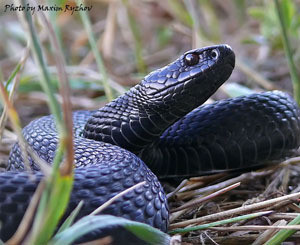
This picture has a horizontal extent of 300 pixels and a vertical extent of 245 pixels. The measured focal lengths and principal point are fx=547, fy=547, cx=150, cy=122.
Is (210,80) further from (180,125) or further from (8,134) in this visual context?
(8,134)

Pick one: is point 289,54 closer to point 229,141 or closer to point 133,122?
point 229,141

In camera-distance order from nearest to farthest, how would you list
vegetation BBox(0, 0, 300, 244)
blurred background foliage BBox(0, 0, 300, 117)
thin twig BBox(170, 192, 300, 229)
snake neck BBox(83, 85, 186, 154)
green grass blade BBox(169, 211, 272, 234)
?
vegetation BBox(0, 0, 300, 244) < green grass blade BBox(169, 211, 272, 234) < thin twig BBox(170, 192, 300, 229) < snake neck BBox(83, 85, 186, 154) < blurred background foliage BBox(0, 0, 300, 117)

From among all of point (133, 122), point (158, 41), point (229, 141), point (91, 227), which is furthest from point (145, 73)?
point (91, 227)

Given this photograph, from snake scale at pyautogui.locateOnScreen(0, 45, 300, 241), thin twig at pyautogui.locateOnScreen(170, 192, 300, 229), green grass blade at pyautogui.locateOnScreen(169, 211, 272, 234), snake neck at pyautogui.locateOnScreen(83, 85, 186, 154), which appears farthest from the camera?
snake neck at pyautogui.locateOnScreen(83, 85, 186, 154)

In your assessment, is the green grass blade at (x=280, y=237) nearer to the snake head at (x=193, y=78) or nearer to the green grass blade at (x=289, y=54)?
the snake head at (x=193, y=78)

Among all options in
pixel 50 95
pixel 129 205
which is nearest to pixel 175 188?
pixel 129 205

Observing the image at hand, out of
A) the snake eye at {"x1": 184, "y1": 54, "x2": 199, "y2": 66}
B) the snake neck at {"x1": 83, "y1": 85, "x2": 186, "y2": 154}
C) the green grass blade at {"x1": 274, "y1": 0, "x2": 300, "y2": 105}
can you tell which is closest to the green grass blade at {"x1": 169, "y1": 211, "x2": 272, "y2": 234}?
Answer: the snake neck at {"x1": 83, "y1": 85, "x2": 186, "y2": 154}

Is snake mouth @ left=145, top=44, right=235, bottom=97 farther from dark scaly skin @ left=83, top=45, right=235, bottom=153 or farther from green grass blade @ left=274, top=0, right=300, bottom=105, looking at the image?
green grass blade @ left=274, top=0, right=300, bottom=105

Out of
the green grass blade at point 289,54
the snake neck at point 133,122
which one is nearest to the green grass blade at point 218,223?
the snake neck at point 133,122
